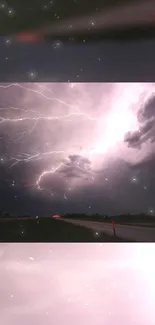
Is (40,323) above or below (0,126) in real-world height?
below

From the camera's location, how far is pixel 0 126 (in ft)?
6.49

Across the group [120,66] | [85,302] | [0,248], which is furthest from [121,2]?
[85,302]

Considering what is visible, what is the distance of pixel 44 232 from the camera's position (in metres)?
1.95

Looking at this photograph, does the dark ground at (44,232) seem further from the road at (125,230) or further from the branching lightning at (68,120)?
the branching lightning at (68,120)

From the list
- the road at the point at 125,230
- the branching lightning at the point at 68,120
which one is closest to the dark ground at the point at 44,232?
the road at the point at 125,230

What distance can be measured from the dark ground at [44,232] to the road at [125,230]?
22 millimetres

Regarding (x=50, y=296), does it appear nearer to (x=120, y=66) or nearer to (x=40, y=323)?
(x=40, y=323)

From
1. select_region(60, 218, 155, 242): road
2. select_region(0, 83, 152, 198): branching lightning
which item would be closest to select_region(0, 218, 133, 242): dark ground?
select_region(60, 218, 155, 242): road

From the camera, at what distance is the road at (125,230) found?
6.37 feet

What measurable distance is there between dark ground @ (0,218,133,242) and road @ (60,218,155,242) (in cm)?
2

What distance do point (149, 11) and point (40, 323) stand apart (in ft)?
5.61

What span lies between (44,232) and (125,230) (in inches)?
16.8

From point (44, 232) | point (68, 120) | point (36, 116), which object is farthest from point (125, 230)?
point (36, 116)

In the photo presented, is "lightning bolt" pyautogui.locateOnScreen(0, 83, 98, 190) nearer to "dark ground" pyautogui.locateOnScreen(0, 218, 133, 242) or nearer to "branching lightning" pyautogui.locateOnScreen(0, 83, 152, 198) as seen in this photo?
"branching lightning" pyautogui.locateOnScreen(0, 83, 152, 198)
